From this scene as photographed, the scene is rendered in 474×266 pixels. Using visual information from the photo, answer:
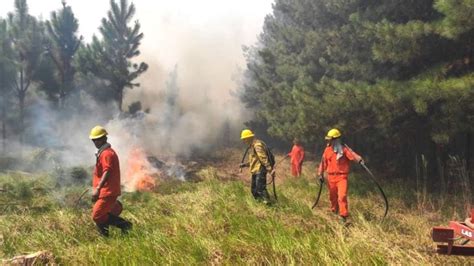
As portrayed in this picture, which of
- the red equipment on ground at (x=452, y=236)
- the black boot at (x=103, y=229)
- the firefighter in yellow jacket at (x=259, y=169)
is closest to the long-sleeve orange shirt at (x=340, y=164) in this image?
the firefighter in yellow jacket at (x=259, y=169)

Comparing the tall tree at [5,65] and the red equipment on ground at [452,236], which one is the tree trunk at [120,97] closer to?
the tall tree at [5,65]

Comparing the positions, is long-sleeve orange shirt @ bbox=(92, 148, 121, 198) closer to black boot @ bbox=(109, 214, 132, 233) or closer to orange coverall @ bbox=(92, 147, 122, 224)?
orange coverall @ bbox=(92, 147, 122, 224)

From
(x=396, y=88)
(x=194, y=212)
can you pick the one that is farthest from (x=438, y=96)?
(x=194, y=212)

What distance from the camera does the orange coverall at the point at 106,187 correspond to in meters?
5.59

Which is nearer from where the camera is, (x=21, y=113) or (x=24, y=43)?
(x=24, y=43)

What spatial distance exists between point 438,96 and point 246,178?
9.50 m

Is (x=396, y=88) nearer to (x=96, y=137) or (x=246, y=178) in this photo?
(x=96, y=137)

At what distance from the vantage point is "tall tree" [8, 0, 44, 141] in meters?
23.1

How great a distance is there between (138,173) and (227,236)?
36.3ft

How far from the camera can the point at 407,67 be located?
36.7 ft

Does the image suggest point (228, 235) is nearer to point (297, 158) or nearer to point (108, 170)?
point (108, 170)

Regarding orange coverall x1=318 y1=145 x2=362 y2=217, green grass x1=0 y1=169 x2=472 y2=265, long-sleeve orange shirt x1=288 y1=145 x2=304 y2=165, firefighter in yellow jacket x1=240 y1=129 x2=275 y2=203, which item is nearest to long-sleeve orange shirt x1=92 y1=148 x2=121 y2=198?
green grass x1=0 y1=169 x2=472 y2=265

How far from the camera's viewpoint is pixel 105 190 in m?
5.65

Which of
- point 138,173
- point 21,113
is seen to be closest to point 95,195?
point 138,173
